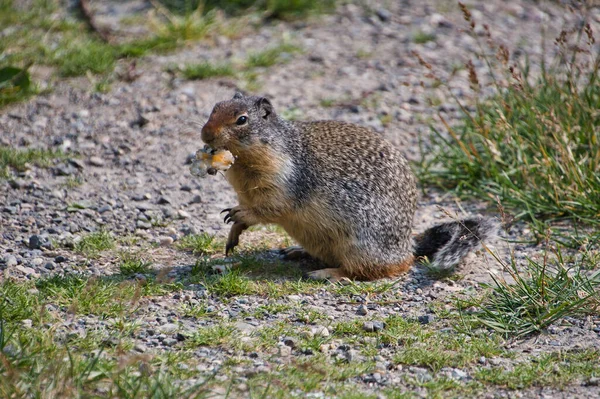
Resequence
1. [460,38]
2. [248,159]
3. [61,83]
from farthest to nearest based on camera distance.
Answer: [460,38], [61,83], [248,159]

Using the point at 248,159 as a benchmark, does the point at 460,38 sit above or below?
below

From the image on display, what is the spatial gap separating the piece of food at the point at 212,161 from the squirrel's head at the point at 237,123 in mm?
47

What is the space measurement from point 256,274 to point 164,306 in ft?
2.76

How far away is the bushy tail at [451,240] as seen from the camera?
5.48m

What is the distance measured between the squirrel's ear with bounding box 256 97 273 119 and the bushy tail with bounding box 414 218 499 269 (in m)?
1.44

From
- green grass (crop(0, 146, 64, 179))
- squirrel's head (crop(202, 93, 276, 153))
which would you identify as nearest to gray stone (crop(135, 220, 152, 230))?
squirrel's head (crop(202, 93, 276, 153))

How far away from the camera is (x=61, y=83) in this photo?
828 centimetres

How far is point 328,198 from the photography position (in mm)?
5559

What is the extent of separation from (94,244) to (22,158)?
161 centimetres

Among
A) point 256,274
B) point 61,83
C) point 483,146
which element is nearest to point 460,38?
point 483,146

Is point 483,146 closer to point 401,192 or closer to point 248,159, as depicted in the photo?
point 401,192

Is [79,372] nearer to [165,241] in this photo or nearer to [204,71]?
[165,241]

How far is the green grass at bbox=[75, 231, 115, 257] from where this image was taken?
223 inches

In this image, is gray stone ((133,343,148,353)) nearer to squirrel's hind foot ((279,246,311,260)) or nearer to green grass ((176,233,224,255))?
green grass ((176,233,224,255))
